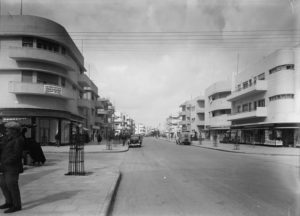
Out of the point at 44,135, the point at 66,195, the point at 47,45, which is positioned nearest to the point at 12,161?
the point at 66,195

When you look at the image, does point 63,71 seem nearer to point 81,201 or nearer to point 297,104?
point 81,201

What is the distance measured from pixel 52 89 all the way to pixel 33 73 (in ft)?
10.2

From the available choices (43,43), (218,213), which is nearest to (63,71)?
(43,43)

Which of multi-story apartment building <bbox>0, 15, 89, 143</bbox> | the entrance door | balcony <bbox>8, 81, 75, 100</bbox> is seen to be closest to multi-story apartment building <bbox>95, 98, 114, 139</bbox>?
the entrance door

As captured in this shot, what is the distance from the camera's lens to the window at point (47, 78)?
138ft

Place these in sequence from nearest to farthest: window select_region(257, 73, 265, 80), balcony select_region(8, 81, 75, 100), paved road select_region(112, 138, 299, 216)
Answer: paved road select_region(112, 138, 299, 216) → balcony select_region(8, 81, 75, 100) → window select_region(257, 73, 265, 80)

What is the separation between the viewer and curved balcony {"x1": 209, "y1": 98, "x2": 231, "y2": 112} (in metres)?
71.6

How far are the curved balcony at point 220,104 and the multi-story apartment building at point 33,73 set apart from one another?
38.0 m

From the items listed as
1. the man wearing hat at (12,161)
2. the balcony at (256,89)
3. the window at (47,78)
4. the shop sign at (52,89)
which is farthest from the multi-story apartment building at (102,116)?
the man wearing hat at (12,161)

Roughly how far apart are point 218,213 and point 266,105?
141 ft

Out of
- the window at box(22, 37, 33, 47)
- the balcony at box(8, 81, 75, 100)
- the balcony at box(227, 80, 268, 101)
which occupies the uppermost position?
the window at box(22, 37, 33, 47)

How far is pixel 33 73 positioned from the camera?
41.5m

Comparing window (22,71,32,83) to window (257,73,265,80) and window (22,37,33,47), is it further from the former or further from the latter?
window (257,73,265,80)

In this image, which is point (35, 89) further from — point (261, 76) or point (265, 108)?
point (261, 76)
